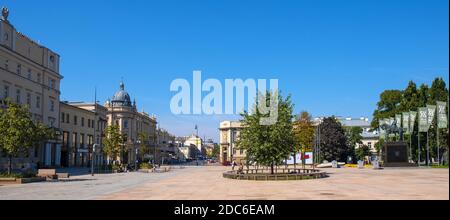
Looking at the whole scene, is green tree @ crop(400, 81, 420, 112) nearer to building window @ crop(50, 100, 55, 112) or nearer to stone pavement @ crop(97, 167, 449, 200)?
stone pavement @ crop(97, 167, 449, 200)

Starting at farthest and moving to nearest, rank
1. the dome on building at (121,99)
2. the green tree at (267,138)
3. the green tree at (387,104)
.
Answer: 1. the dome on building at (121,99)
2. the green tree at (387,104)
3. the green tree at (267,138)

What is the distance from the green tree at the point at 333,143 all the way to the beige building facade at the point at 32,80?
53.3 meters

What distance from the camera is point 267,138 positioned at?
4012 centimetres

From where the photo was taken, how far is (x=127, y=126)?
124 m

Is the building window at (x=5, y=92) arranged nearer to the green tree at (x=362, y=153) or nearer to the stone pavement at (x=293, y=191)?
the stone pavement at (x=293, y=191)

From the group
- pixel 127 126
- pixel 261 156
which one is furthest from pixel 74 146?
pixel 261 156

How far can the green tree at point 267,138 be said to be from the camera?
39.8 metres

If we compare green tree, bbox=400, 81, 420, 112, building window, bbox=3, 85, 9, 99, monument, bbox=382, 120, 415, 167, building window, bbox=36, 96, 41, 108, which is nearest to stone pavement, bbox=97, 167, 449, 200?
building window, bbox=3, 85, 9, 99

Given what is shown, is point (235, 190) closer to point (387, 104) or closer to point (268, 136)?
point (268, 136)

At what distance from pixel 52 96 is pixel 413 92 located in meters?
57.3

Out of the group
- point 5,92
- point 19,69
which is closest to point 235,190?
point 5,92

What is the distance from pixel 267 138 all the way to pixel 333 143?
209ft

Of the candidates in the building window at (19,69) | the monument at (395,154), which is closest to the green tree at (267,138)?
the monument at (395,154)
